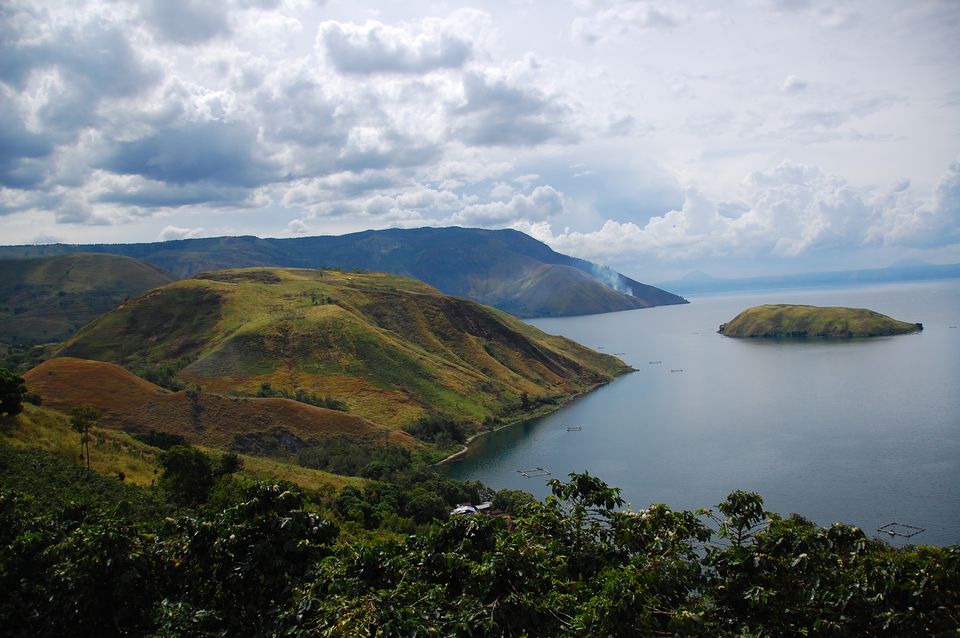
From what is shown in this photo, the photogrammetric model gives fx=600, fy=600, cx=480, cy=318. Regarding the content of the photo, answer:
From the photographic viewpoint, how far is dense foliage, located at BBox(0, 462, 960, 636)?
14773 millimetres

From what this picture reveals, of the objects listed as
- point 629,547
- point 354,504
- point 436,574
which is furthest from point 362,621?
point 354,504

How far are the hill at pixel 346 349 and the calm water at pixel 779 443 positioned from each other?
15.8 metres

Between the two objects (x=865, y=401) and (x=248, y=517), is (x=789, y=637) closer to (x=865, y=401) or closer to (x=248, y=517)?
(x=248, y=517)

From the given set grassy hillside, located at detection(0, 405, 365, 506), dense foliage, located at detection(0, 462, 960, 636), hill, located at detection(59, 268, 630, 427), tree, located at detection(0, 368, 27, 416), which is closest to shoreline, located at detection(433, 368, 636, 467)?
hill, located at detection(59, 268, 630, 427)

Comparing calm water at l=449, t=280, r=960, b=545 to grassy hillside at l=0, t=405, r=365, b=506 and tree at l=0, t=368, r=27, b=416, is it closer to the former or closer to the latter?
grassy hillside at l=0, t=405, r=365, b=506

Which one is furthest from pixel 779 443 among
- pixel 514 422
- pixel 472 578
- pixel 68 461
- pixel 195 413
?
pixel 195 413

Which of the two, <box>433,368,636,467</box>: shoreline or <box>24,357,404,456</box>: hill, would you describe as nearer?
<box>24,357,404,456</box>: hill

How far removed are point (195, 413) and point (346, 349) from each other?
4377 centimetres

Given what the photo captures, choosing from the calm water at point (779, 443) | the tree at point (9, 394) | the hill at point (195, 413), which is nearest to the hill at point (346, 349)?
the hill at point (195, 413)

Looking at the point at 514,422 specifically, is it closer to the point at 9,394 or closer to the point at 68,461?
the point at 68,461

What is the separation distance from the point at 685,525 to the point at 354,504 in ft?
160

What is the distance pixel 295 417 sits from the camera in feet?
344

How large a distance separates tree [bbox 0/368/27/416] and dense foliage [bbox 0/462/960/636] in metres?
41.8

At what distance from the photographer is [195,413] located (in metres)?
99.9
